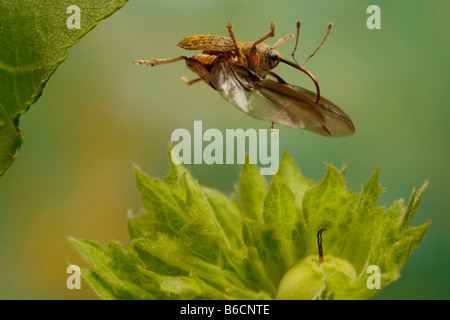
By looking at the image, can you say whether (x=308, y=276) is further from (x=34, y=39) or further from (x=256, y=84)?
(x=34, y=39)

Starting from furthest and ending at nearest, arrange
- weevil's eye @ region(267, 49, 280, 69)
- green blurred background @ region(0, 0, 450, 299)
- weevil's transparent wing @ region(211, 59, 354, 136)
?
green blurred background @ region(0, 0, 450, 299) < weevil's eye @ region(267, 49, 280, 69) < weevil's transparent wing @ region(211, 59, 354, 136)

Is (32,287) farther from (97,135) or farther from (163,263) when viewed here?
(163,263)

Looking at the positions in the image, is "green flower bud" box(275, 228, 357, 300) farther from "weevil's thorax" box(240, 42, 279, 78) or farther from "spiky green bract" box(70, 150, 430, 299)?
"weevil's thorax" box(240, 42, 279, 78)

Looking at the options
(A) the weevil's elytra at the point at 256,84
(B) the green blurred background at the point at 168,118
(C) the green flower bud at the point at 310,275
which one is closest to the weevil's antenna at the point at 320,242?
(C) the green flower bud at the point at 310,275

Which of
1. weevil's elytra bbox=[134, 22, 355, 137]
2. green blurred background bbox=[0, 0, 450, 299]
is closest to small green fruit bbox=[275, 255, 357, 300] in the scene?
weevil's elytra bbox=[134, 22, 355, 137]

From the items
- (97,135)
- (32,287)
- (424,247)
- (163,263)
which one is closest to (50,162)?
(97,135)

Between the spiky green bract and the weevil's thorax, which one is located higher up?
the weevil's thorax
